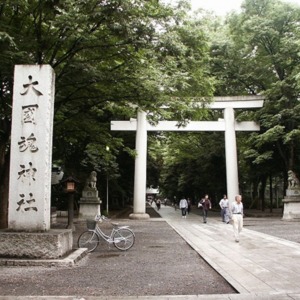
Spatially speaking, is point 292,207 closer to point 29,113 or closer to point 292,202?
point 292,202

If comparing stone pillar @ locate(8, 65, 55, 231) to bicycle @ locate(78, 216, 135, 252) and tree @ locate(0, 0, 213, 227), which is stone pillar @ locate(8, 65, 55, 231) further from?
bicycle @ locate(78, 216, 135, 252)

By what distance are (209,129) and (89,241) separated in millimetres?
19682

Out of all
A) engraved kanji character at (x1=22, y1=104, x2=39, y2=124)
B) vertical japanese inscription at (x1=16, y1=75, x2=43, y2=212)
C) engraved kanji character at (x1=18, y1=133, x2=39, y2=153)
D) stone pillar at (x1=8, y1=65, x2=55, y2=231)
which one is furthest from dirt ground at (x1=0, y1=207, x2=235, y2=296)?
engraved kanji character at (x1=22, y1=104, x2=39, y2=124)

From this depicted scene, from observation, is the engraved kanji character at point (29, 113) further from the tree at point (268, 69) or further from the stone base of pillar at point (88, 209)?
the tree at point (268, 69)

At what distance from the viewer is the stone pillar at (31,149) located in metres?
9.84

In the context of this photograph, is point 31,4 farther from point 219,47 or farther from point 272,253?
point 219,47

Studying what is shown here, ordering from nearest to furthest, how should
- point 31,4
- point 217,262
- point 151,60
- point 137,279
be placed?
point 137,279, point 217,262, point 31,4, point 151,60

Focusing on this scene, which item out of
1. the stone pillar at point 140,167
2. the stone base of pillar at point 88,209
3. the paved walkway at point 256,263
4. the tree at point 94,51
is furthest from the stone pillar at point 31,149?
the stone pillar at point 140,167

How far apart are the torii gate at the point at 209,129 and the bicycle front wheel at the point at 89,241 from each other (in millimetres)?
16806

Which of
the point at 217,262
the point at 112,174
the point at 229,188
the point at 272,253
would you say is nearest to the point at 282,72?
the point at 229,188

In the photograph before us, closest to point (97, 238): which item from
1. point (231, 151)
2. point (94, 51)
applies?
point (94, 51)

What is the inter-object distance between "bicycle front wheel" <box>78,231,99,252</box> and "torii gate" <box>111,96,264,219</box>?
16.8 metres

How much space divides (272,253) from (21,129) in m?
7.77

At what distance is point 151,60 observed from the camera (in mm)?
13641
